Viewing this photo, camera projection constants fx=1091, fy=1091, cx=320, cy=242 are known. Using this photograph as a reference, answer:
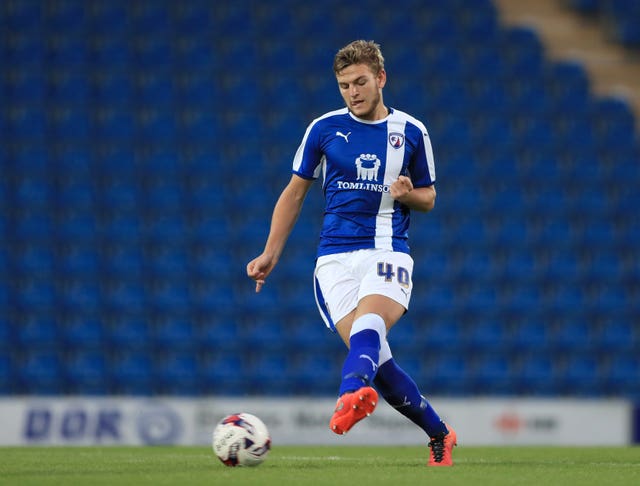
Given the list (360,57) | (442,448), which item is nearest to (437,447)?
(442,448)

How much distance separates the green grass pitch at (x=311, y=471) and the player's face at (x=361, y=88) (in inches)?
63.3

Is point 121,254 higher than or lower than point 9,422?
higher

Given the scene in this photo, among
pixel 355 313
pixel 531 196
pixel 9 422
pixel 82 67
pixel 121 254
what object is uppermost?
pixel 82 67

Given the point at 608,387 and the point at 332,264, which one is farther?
the point at 608,387

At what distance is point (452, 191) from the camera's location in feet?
44.4

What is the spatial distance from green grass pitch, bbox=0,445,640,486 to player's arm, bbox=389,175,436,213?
1.17 meters

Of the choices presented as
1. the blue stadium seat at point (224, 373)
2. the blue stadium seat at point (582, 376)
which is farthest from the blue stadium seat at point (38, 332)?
the blue stadium seat at point (582, 376)

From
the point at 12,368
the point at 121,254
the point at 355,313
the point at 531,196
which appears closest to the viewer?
the point at 355,313

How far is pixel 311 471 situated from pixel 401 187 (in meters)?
1.29

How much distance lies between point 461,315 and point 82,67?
592 centimetres

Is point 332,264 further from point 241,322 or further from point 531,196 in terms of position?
point 531,196

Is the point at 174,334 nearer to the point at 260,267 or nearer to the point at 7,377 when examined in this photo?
the point at 7,377

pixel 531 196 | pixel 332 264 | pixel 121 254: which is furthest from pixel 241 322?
pixel 332 264

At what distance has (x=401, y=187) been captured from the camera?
4699mm
